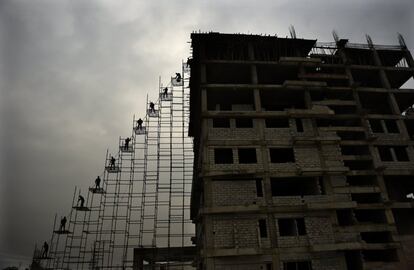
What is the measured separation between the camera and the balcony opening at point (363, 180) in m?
A: 21.1

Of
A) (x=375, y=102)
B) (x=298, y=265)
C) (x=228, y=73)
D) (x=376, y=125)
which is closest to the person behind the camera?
(x=298, y=265)

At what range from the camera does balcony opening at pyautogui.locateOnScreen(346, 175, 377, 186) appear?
69.3 ft

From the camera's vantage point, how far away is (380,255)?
20.1 meters

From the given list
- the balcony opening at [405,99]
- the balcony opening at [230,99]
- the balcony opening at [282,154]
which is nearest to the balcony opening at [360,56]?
the balcony opening at [405,99]

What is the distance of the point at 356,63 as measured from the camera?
2692 cm

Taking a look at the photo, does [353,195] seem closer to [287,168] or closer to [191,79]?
[287,168]

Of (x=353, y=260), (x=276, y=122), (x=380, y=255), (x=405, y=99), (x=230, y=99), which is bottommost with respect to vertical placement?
(x=353, y=260)

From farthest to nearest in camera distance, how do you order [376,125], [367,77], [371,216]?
1. [367,77]
2. [376,125]
3. [371,216]

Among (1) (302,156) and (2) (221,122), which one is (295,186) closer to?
(1) (302,156)

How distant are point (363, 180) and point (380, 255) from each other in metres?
5.03

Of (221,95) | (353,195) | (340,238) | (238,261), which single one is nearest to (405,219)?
(353,195)

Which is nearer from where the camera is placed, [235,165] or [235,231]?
[235,231]

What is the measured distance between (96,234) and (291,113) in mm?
17845

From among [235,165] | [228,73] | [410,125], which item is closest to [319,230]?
[235,165]
